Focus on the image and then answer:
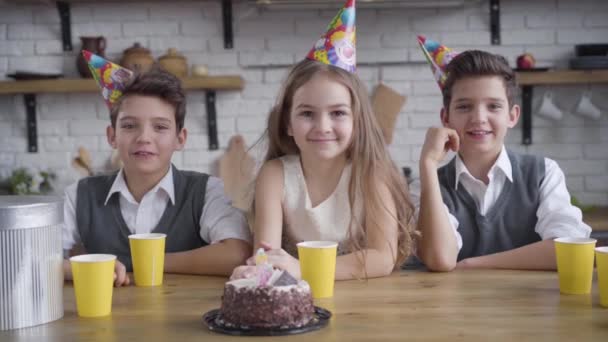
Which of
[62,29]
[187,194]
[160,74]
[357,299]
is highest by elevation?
[62,29]

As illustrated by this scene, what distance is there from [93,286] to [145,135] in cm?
73

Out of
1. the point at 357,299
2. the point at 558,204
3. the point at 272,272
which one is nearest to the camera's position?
the point at 272,272

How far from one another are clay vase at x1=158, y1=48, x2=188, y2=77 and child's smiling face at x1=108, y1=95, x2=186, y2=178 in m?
1.52

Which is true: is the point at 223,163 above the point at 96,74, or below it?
below

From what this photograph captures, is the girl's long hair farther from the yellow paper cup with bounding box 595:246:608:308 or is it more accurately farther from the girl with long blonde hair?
the yellow paper cup with bounding box 595:246:608:308

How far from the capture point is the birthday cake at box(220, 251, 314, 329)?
112 centimetres

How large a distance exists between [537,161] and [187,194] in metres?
0.96

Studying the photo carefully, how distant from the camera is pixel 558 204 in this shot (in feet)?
6.27

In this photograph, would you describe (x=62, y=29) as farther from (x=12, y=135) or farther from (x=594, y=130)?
(x=594, y=130)

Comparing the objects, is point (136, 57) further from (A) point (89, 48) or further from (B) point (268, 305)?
(B) point (268, 305)

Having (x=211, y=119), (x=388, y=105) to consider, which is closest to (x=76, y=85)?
(x=211, y=119)

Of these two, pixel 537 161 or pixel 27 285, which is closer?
pixel 27 285

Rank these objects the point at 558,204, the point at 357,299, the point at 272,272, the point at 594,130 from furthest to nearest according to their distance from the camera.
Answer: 1. the point at 594,130
2. the point at 558,204
3. the point at 357,299
4. the point at 272,272

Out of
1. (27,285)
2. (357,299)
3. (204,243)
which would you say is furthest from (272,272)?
(204,243)
